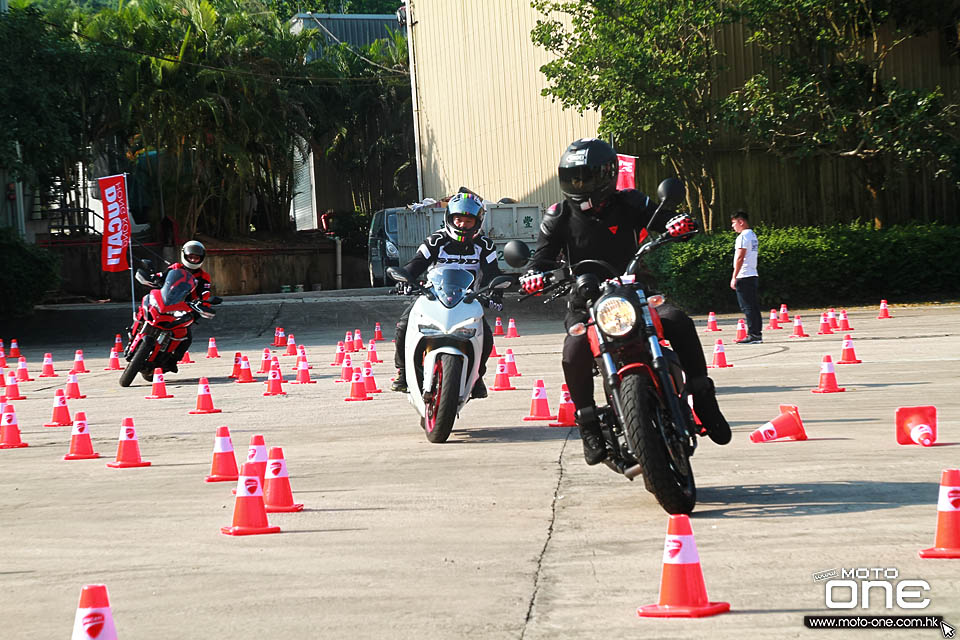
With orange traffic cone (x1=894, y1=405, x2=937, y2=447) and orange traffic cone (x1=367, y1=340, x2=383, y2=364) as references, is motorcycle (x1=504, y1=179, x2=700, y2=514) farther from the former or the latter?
orange traffic cone (x1=367, y1=340, x2=383, y2=364)

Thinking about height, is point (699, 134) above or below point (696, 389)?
above

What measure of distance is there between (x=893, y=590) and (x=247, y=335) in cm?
2221

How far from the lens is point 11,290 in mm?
26766

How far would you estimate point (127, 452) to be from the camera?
927 centimetres

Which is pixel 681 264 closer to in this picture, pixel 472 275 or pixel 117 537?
pixel 472 275

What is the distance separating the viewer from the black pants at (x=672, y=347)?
22.9ft

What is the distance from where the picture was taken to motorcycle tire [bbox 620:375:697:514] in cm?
605

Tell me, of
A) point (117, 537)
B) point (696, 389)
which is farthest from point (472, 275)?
point (117, 537)

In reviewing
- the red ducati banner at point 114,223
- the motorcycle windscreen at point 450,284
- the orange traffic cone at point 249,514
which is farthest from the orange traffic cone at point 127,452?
the red ducati banner at point 114,223

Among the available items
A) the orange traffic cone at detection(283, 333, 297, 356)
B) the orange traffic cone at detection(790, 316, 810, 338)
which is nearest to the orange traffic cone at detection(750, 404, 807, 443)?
the orange traffic cone at detection(790, 316, 810, 338)

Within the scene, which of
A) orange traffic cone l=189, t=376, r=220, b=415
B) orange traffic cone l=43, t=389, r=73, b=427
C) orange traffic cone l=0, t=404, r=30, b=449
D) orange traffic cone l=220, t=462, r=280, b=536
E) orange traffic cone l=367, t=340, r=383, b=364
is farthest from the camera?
orange traffic cone l=367, t=340, r=383, b=364

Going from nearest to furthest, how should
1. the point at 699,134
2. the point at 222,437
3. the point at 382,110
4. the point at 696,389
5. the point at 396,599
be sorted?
the point at 396,599, the point at 696,389, the point at 222,437, the point at 699,134, the point at 382,110

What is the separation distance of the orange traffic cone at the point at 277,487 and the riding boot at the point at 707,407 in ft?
7.48

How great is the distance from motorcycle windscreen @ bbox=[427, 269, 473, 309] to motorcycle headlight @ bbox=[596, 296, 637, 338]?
353 cm
